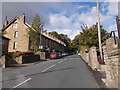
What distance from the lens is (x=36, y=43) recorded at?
32281 millimetres

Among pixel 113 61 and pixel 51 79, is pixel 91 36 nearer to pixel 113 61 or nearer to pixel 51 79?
pixel 51 79

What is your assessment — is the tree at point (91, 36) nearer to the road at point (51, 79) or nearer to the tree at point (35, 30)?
the road at point (51, 79)

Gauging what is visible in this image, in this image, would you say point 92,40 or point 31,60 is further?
point 31,60

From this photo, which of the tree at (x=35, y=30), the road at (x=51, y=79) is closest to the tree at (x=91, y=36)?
the road at (x=51, y=79)

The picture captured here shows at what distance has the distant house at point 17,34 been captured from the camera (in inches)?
1380

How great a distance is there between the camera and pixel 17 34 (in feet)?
120

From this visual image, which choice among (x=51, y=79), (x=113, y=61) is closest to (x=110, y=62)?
(x=113, y=61)

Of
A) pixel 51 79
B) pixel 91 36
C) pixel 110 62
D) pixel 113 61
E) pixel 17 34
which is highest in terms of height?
pixel 17 34

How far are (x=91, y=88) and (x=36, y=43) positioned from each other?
90.3 ft

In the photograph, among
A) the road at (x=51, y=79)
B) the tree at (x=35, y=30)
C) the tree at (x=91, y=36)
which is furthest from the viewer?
the tree at (x=35, y=30)

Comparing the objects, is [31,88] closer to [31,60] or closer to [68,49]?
[31,60]

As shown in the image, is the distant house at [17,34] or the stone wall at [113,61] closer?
the stone wall at [113,61]

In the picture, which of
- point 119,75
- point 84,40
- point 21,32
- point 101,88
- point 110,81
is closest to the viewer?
point 119,75

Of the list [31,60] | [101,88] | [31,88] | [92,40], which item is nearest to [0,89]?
[31,88]
